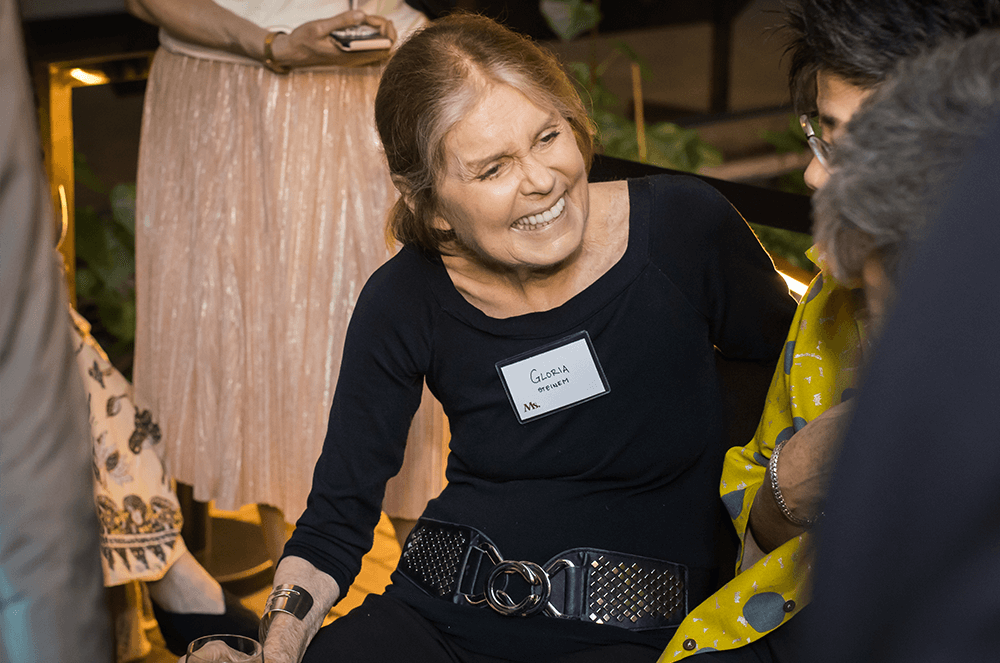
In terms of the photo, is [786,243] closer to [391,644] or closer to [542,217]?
[542,217]

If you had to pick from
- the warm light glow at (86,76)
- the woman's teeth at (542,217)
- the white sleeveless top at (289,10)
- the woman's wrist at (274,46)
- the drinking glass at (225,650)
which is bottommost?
the drinking glass at (225,650)

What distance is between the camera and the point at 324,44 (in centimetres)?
186

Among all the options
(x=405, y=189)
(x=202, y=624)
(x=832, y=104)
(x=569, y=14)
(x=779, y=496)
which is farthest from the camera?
(x=569, y=14)

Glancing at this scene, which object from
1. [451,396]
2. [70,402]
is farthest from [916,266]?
[451,396]

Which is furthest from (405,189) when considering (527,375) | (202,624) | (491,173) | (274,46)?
(202,624)

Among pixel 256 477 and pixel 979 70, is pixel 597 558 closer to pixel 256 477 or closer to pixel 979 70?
pixel 979 70

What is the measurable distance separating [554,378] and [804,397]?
35 centimetres

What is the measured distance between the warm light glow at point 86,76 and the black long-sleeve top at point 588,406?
3.92ft

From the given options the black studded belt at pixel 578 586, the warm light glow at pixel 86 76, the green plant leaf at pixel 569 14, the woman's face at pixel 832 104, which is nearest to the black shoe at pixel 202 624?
the black studded belt at pixel 578 586

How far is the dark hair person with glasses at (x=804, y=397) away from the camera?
0.92 m

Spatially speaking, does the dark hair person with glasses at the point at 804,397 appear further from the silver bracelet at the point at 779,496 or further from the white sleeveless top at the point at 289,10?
the white sleeveless top at the point at 289,10

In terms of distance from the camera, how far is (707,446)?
136 cm

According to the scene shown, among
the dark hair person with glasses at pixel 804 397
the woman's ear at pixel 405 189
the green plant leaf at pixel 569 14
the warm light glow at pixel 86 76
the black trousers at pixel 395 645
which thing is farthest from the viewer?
the green plant leaf at pixel 569 14

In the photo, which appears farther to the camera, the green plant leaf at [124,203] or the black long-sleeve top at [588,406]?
the green plant leaf at [124,203]
